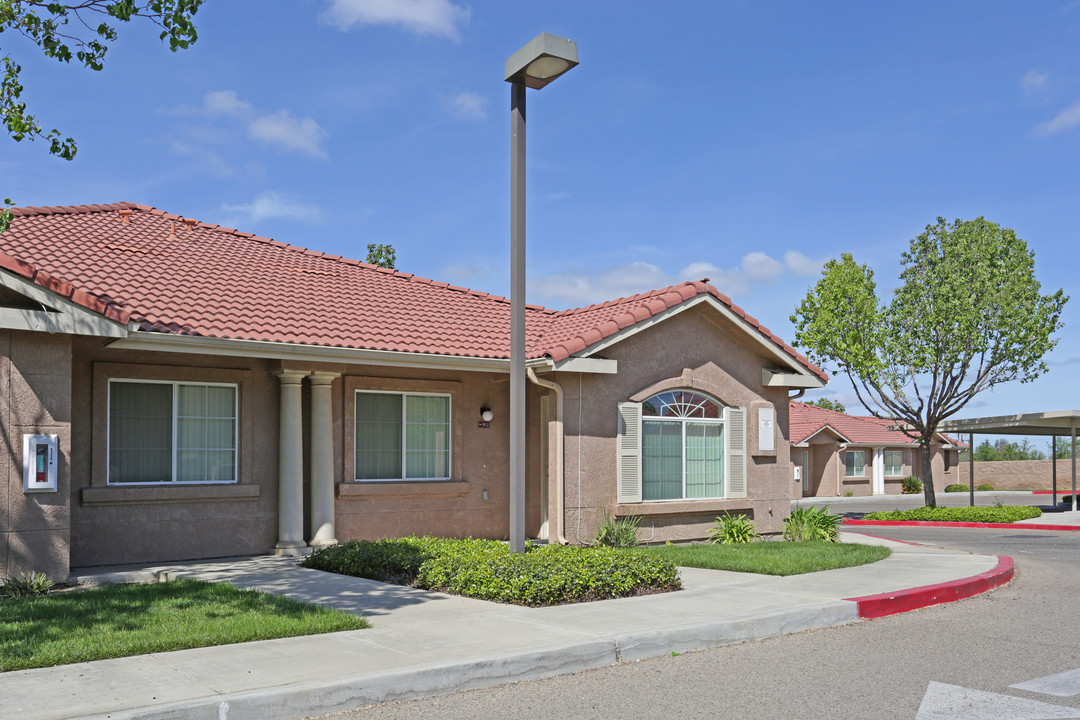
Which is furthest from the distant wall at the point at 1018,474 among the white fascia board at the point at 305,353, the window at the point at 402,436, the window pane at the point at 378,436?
the window pane at the point at 378,436

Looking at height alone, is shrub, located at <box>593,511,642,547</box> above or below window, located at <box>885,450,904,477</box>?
above

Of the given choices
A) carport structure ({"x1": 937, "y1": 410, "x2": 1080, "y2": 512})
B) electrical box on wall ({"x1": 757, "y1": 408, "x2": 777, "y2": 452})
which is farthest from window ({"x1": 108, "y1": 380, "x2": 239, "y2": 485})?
carport structure ({"x1": 937, "y1": 410, "x2": 1080, "y2": 512})

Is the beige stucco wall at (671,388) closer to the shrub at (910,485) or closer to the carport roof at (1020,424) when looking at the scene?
the carport roof at (1020,424)

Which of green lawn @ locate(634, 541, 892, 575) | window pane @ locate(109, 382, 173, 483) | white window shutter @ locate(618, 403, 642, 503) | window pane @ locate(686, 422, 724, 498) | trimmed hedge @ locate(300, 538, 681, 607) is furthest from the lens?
window pane @ locate(686, 422, 724, 498)

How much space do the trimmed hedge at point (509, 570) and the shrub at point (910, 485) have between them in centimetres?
3946

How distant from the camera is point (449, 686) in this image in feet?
21.3

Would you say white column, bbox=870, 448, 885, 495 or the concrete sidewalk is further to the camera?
white column, bbox=870, 448, 885, 495

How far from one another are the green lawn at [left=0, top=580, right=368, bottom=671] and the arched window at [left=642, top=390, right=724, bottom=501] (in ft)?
24.8

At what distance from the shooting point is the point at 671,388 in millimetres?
15594

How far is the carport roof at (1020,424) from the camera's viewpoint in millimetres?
27047

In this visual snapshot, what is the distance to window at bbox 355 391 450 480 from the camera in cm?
1427

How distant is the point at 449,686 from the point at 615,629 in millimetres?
1912

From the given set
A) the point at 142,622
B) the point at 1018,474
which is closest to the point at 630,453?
the point at 142,622

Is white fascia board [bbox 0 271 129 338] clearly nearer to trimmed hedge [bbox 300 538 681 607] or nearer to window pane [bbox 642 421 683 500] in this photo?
trimmed hedge [bbox 300 538 681 607]
